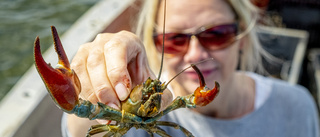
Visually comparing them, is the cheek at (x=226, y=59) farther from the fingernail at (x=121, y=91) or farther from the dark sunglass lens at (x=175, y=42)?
the fingernail at (x=121, y=91)

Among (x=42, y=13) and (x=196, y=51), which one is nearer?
(x=196, y=51)

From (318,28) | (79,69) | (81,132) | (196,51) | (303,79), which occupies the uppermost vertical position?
(79,69)

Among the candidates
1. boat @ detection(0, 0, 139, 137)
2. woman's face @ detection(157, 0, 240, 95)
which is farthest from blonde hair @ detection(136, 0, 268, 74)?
boat @ detection(0, 0, 139, 137)

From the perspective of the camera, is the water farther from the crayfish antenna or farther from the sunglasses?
the crayfish antenna

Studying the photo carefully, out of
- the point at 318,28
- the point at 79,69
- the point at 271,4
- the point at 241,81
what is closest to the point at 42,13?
the point at 271,4

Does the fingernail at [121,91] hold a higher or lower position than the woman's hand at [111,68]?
lower

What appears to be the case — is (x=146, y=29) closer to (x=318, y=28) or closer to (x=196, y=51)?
(x=196, y=51)

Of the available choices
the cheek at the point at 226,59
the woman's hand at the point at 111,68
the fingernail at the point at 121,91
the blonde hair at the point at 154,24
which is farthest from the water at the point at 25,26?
the fingernail at the point at 121,91
